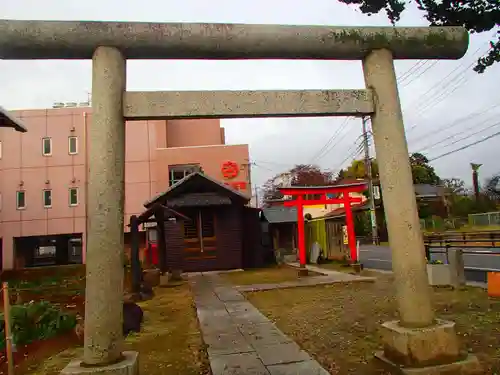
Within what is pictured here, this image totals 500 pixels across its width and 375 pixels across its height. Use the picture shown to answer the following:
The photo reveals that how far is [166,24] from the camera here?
188 inches

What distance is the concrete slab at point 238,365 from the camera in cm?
505

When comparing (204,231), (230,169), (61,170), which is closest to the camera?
(204,231)

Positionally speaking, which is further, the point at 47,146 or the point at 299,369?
the point at 47,146

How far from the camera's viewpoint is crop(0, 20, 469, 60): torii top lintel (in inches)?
178

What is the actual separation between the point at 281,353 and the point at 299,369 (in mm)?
765

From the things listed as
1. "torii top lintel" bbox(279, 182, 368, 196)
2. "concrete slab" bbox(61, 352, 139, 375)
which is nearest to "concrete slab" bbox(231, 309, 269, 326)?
"concrete slab" bbox(61, 352, 139, 375)

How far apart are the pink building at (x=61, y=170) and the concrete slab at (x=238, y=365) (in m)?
24.8

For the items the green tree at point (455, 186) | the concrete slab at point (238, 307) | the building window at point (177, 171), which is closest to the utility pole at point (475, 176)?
the green tree at point (455, 186)

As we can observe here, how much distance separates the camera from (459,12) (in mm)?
5988

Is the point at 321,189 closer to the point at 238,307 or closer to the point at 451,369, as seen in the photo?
the point at 238,307

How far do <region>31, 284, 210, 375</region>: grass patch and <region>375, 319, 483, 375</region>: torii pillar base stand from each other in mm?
2364

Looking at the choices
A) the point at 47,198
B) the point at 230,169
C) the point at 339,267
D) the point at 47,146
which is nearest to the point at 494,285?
the point at 339,267

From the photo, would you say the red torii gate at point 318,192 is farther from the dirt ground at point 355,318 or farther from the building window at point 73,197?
the building window at point 73,197

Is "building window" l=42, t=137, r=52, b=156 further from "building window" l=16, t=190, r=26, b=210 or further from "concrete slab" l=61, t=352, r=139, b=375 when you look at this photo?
"concrete slab" l=61, t=352, r=139, b=375
